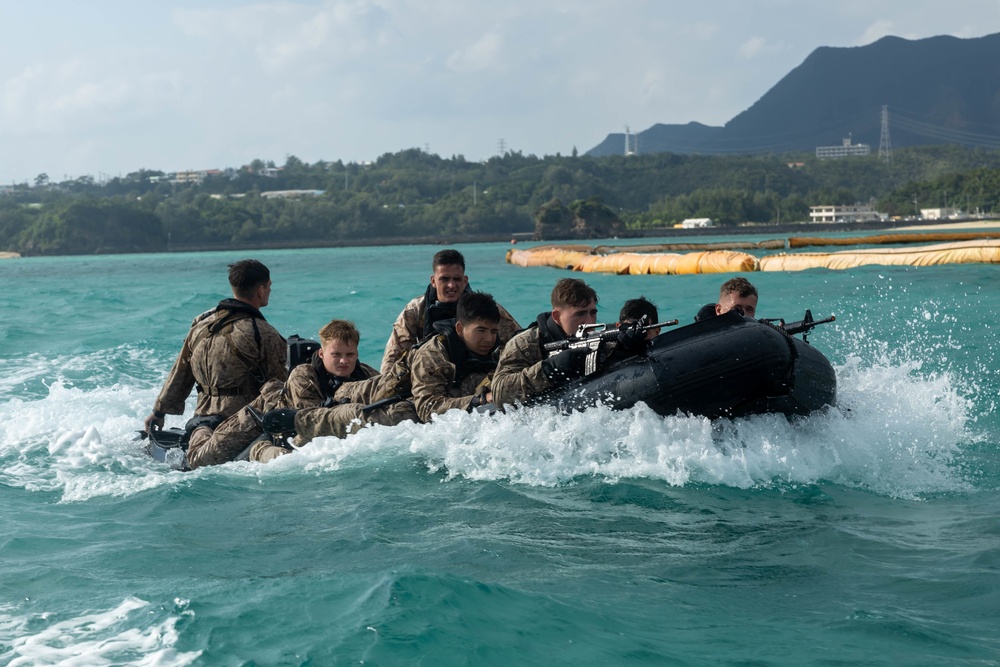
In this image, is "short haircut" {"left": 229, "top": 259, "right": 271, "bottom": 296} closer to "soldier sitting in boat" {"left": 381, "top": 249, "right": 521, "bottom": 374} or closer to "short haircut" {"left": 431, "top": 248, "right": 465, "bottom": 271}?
"soldier sitting in boat" {"left": 381, "top": 249, "right": 521, "bottom": 374}

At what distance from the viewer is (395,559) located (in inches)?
211

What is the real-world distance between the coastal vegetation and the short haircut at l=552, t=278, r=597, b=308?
415 ft

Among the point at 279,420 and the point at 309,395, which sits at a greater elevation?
the point at 309,395

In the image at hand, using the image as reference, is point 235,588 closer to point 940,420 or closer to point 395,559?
point 395,559

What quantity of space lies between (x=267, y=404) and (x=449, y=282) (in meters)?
1.57

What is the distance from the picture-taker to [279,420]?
7.52 m

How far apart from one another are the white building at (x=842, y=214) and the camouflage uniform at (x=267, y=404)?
503 feet

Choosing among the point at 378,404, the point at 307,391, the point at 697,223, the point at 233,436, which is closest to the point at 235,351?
the point at 233,436

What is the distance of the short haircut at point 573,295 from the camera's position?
6.97 m

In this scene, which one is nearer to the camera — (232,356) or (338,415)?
(338,415)

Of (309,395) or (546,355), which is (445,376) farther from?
(309,395)

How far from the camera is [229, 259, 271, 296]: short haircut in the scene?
26.8 ft

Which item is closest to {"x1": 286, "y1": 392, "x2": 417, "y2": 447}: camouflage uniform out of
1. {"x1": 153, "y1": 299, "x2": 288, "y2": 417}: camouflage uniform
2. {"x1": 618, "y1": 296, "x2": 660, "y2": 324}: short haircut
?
{"x1": 153, "y1": 299, "x2": 288, "y2": 417}: camouflage uniform

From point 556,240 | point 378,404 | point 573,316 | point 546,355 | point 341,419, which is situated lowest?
point 556,240
